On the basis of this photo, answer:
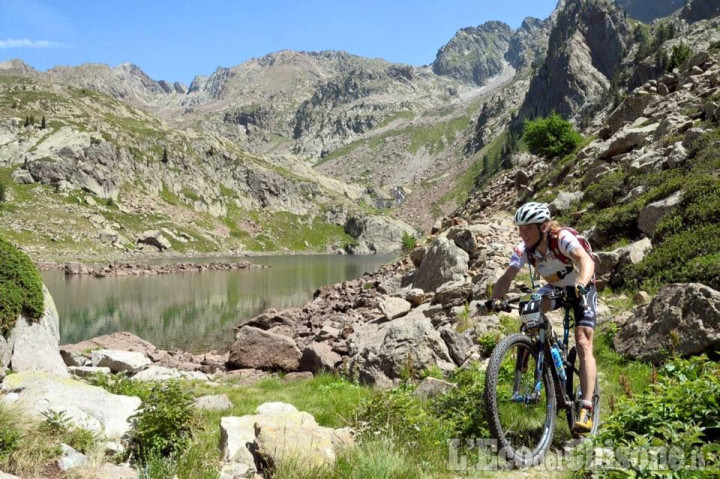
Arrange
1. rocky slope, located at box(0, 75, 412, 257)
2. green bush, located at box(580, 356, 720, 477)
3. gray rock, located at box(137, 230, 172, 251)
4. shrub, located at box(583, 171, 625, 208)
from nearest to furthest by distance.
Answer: green bush, located at box(580, 356, 720, 477)
shrub, located at box(583, 171, 625, 208)
rocky slope, located at box(0, 75, 412, 257)
gray rock, located at box(137, 230, 172, 251)

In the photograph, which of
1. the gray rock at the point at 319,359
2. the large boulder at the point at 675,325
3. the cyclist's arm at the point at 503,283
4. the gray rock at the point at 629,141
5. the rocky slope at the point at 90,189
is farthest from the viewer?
the rocky slope at the point at 90,189

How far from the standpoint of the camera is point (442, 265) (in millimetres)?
24344

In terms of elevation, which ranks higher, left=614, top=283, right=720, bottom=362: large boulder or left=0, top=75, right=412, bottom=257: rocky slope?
left=0, top=75, right=412, bottom=257: rocky slope

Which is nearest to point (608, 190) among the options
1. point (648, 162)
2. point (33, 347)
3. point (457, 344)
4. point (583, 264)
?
point (648, 162)

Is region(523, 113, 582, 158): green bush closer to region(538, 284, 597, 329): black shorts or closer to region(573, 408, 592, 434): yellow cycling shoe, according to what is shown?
region(538, 284, 597, 329): black shorts

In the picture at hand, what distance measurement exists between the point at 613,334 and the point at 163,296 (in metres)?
51.9

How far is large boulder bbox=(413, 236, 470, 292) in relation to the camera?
918 inches

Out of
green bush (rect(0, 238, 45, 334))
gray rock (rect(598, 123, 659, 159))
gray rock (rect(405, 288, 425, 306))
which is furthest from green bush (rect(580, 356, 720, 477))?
gray rock (rect(598, 123, 659, 159))

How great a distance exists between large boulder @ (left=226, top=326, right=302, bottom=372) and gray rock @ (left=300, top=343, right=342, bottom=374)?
114 cm

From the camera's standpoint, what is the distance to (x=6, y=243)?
13.1 metres

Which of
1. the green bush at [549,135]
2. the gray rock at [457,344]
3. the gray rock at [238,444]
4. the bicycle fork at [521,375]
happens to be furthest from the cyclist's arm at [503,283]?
the green bush at [549,135]

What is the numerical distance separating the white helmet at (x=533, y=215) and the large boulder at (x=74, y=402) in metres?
7.45

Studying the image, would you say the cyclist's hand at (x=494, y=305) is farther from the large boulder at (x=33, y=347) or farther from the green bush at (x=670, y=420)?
the large boulder at (x=33, y=347)

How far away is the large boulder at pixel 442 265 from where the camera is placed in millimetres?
23312
